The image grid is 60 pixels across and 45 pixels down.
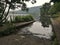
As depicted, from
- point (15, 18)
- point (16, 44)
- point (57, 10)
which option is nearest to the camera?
point (16, 44)

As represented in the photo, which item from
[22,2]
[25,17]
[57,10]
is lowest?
[25,17]

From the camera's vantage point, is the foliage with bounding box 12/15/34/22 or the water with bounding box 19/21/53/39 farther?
the foliage with bounding box 12/15/34/22

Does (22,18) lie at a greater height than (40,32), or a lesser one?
lesser

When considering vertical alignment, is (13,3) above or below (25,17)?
above

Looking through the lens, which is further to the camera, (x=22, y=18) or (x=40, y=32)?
(x=22, y=18)

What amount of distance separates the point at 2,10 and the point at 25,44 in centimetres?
739

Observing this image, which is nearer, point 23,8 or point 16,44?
point 16,44

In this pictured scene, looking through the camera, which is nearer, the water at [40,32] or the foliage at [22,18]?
the water at [40,32]

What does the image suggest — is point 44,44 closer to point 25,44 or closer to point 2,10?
point 25,44

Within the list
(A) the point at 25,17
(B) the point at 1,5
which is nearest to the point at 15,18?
(A) the point at 25,17

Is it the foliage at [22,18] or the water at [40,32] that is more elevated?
the water at [40,32]

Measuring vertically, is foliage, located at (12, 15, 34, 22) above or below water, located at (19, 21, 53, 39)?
below

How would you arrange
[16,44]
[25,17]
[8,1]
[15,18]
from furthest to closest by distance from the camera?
[25,17], [15,18], [8,1], [16,44]

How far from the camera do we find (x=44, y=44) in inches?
356
